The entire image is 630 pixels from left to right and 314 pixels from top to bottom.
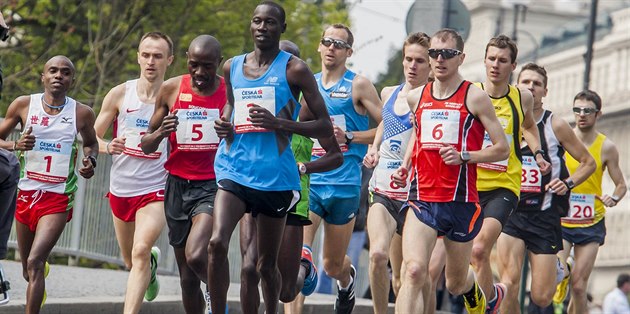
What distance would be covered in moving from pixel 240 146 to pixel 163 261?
11629 millimetres

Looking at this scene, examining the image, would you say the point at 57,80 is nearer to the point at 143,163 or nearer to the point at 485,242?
the point at 143,163

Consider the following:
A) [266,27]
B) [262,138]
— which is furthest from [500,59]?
[262,138]

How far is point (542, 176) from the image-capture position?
15266mm

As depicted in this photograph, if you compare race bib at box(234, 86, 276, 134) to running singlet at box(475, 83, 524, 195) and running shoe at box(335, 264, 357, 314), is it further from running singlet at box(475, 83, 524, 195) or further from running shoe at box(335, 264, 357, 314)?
running shoe at box(335, 264, 357, 314)

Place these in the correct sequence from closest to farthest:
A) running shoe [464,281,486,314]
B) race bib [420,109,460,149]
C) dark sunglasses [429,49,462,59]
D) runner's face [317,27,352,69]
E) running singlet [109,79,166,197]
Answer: race bib [420,109,460,149] < dark sunglasses [429,49,462,59] < running shoe [464,281,486,314] < running singlet [109,79,166,197] < runner's face [317,27,352,69]

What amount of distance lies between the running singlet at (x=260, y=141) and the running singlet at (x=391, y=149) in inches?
111

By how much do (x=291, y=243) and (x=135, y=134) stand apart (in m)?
2.04

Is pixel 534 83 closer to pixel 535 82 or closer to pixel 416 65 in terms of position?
pixel 535 82

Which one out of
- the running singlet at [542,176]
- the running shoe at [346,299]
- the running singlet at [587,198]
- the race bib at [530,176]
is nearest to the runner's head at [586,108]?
the running singlet at [587,198]

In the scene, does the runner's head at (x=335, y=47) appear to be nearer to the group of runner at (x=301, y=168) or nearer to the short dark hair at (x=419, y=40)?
the group of runner at (x=301, y=168)

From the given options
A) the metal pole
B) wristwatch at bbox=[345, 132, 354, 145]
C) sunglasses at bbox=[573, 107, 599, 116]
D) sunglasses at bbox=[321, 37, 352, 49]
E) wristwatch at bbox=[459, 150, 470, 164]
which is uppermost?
the metal pole

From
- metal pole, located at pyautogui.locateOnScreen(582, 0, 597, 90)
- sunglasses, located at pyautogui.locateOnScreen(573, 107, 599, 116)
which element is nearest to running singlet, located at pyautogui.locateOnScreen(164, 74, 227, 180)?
sunglasses, located at pyautogui.locateOnScreen(573, 107, 599, 116)

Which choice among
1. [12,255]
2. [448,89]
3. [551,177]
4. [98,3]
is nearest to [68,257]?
Answer: [12,255]

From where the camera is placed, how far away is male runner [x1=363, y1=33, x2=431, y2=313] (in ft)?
44.9
